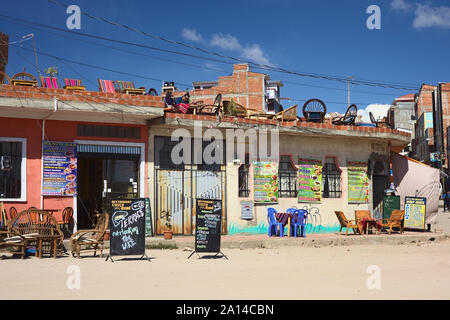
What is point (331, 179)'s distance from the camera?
59.1ft

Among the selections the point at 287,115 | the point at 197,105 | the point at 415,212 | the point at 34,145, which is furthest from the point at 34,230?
the point at 415,212

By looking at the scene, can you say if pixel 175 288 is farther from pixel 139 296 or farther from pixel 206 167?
pixel 206 167

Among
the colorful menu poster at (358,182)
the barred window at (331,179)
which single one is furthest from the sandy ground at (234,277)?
the colorful menu poster at (358,182)

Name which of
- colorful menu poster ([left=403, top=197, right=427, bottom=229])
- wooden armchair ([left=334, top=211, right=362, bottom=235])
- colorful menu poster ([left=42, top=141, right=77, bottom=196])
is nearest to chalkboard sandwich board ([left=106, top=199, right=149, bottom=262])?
colorful menu poster ([left=42, top=141, right=77, bottom=196])

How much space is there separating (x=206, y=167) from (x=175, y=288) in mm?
8650

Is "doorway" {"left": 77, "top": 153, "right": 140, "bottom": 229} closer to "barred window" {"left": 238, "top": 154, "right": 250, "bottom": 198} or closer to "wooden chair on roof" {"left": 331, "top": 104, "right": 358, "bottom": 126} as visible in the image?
"barred window" {"left": 238, "top": 154, "right": 250, "bottom": 198}

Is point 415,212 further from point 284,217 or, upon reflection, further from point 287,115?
point 287,115

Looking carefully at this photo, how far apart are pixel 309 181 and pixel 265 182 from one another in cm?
173

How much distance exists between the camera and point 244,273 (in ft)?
30.7

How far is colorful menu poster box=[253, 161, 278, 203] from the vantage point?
16641 mm

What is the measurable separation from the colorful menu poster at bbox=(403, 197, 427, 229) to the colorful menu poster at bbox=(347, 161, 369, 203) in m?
1.45

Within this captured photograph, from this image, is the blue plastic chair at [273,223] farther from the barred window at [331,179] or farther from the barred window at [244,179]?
the barred window at [331,179]
